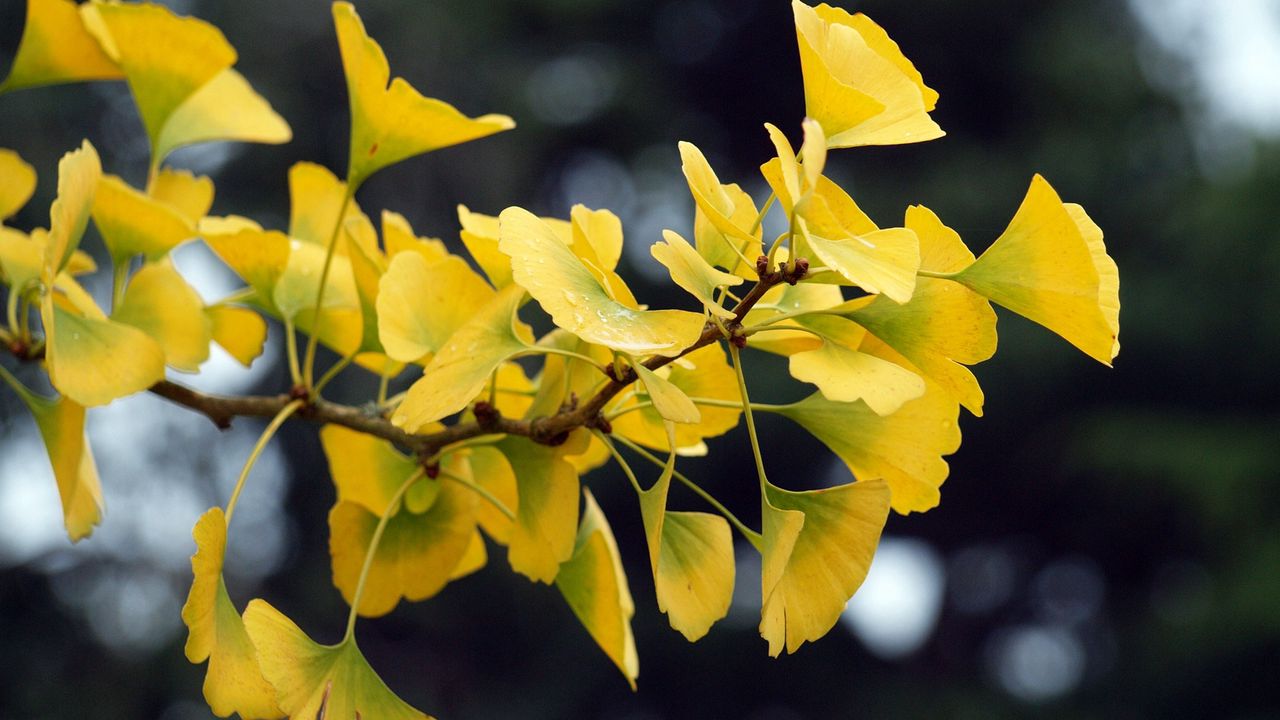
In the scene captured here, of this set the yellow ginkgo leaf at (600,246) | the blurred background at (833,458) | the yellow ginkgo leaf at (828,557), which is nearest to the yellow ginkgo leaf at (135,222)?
the yellow ginkgo leaf at (600,246)

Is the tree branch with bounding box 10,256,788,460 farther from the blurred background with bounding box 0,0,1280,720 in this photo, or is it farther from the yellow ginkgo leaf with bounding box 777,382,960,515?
the blurred background with bounding box 0,0,1280,720

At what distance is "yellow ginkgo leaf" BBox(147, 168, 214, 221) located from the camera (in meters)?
0.63

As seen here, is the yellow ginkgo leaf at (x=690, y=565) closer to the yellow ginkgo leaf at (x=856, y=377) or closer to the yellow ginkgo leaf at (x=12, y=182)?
the yellow ginkgo leaf at (x=856, y=377)

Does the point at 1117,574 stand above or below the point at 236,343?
below

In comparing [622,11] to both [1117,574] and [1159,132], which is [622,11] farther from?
[1117,574]

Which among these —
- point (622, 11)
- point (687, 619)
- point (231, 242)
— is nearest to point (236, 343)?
point (231, 242)

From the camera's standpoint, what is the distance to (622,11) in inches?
330

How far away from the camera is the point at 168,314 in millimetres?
544

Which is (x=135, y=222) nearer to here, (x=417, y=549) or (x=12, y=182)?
(x=12, y=182)

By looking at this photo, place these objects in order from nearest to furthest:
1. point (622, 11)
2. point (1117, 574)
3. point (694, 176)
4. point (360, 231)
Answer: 1. point (694, 176)
2. point (360, 231)
3. point (1117, 574)
4. point (622, 11)

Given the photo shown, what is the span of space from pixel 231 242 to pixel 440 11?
749 centimetres

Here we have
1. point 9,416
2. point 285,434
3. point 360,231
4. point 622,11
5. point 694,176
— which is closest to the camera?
point 694,176

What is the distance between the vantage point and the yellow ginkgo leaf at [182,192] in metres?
0.63

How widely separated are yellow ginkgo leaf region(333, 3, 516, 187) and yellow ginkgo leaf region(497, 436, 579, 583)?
0.43ft
